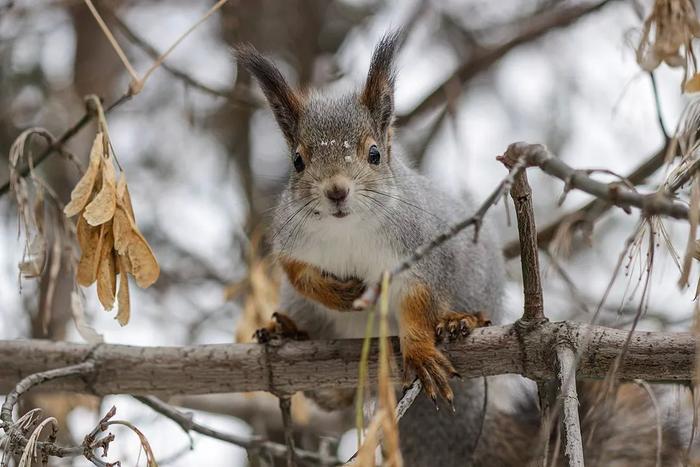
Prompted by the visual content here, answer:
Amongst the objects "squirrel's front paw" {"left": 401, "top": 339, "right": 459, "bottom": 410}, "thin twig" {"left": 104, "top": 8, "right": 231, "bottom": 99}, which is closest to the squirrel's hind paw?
"squirrel's front paw" {"left": 401, "top": 339, "right": 459, "bottom": 410}

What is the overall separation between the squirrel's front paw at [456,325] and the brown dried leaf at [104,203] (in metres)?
0.88

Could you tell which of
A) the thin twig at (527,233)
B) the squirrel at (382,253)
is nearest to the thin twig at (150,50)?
the squirrel at (382,253)

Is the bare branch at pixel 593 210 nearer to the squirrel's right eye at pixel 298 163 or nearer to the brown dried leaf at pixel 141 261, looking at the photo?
the squirrel's right eye at pixel 298 163

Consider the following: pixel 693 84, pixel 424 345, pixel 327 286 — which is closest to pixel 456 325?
pixel 424 345

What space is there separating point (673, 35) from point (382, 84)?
97 cm

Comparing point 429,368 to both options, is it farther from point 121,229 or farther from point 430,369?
point 121,229

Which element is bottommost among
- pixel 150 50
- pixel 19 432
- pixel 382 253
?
pixel 19 432

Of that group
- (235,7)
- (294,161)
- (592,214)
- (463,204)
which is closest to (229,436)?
(294,161)

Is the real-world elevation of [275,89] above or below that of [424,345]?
above

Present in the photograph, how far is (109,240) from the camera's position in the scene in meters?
1.95

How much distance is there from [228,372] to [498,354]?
753 mm

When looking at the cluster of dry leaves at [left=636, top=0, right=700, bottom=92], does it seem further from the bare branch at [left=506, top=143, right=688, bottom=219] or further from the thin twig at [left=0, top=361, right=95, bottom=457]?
the thin twig at [left=0, top=361, right=95, bottom=457]

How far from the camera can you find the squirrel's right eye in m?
2.37

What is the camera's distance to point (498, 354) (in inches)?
84.2
